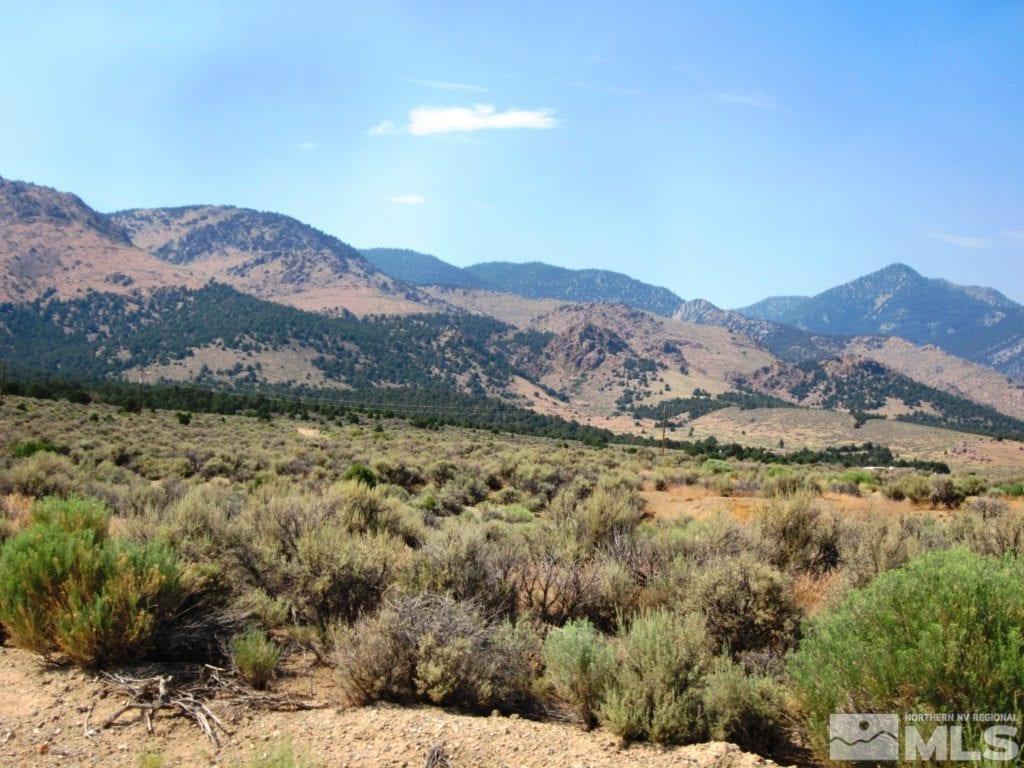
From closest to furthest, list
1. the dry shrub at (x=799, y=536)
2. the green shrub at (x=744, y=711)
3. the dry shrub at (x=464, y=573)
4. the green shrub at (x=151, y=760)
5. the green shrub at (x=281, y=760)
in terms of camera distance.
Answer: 1. the green shrub at (x=281, y=760)
2. the green shrub at (x=151, y=760)
3. the green shrub at (x=744, y=711)
4. the dry shrub at (x=464, y=573)
5. the dry shrub at (x=799, y=536)

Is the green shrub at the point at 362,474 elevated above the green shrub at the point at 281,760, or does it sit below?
below

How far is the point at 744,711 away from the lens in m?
5.04

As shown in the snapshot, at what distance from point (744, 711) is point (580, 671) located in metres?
1.26

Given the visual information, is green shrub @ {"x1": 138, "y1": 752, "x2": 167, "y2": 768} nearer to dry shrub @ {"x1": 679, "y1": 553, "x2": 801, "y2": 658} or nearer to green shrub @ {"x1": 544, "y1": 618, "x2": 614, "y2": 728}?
green shrub @ {"x1": 544, "y1": 618, "x2": 614, "y2": 728}

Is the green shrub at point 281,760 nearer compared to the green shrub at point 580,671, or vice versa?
the green shrub at point 281,760

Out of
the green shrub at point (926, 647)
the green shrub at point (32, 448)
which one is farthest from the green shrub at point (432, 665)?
the green shrub at point (32, 448)

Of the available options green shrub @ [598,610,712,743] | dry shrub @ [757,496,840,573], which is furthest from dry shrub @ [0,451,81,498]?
dry shrub @ [757,496,840,573]

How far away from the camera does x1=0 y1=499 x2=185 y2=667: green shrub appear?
548 cm

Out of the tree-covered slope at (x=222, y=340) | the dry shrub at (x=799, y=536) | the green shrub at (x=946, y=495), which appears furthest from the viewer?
the tree-covered slope at (x=222, y=340)

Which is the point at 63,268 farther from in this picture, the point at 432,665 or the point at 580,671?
the point at 580,671

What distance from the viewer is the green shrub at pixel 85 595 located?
5480mm

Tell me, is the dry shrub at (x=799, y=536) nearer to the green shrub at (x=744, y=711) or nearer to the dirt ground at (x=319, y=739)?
the green shrub at (x=744, y=711)

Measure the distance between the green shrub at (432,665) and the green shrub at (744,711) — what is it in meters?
1.54

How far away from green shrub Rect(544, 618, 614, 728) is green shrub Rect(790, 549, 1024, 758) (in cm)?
147
